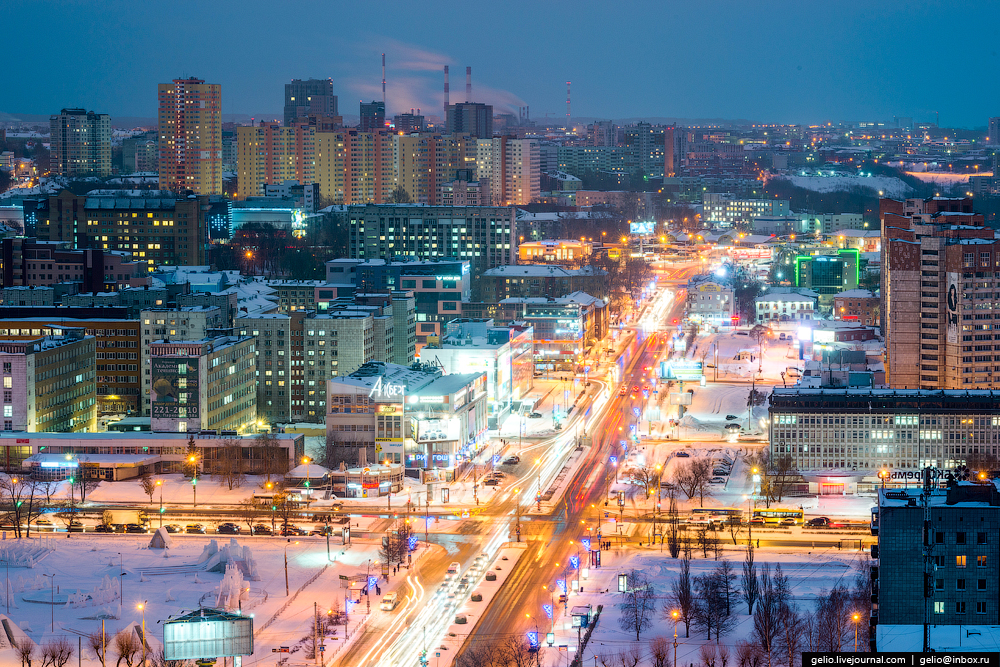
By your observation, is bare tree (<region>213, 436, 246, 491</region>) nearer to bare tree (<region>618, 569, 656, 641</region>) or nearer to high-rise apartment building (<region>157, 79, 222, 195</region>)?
bare tree (<region>618, 569, 656, 641</region>)

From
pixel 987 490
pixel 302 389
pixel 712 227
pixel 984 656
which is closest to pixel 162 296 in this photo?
pixel 302 389

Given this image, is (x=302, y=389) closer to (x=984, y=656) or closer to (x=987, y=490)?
(x=987, y=490)

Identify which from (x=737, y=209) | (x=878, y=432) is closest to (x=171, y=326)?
(x=878, y=432)

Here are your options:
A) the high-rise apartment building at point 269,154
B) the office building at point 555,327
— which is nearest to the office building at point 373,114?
the high-rise apartment building at point 269,154

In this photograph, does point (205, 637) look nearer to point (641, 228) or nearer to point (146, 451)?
point (146, 451)

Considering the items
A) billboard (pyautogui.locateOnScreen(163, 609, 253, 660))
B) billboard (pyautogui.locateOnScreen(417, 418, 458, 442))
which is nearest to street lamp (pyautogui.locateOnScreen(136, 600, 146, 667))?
billboard (pyautogui.locateOnScreen(163, 609, 253, 660))
